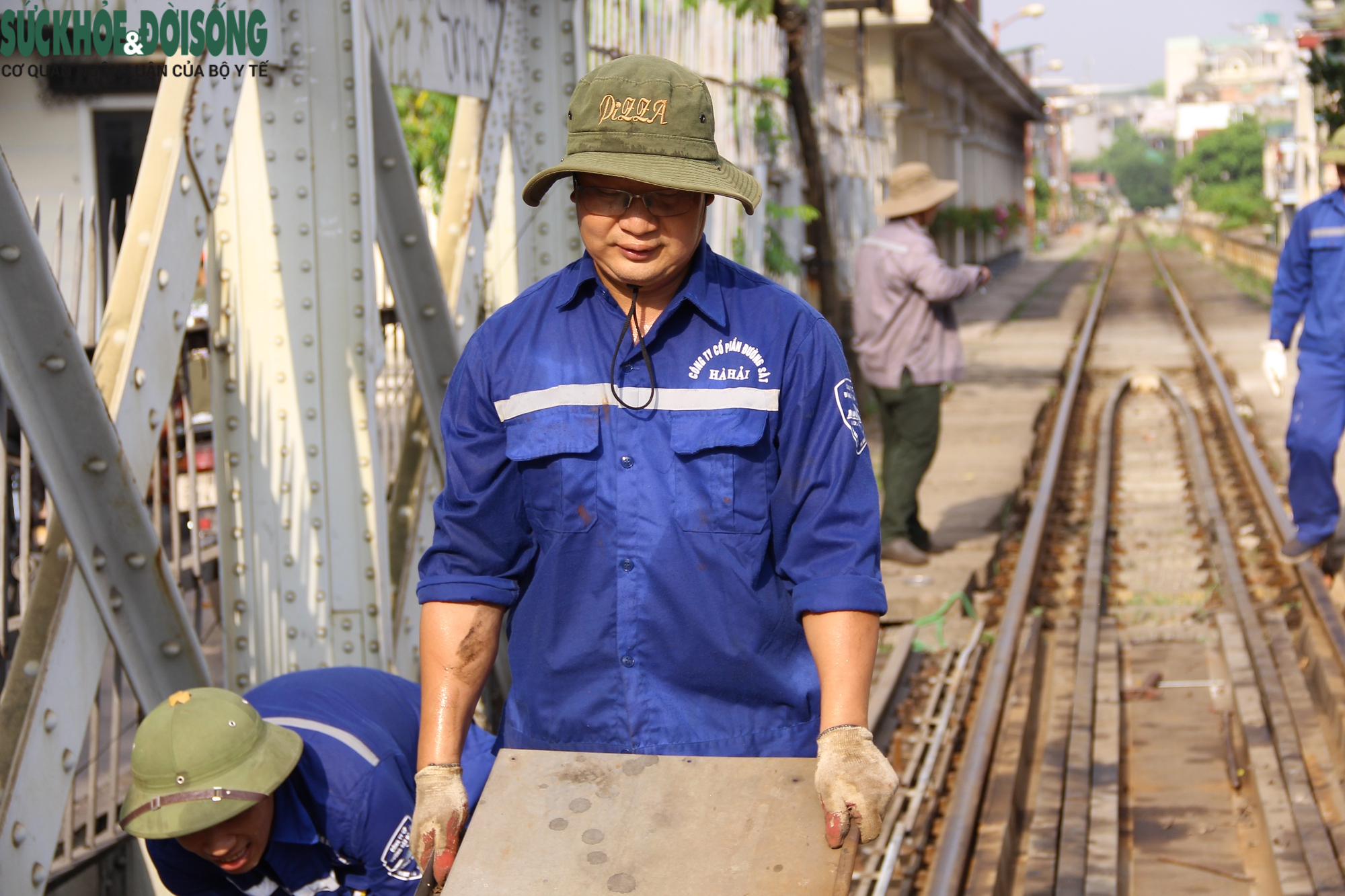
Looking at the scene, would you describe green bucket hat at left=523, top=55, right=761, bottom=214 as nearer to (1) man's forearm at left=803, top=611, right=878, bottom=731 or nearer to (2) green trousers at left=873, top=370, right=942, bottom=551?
(1) man's forearm at left=803, top=611, right=878, bottom=731

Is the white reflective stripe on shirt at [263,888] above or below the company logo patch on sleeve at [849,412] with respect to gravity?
below

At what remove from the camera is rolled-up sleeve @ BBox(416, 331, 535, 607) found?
2568 mm

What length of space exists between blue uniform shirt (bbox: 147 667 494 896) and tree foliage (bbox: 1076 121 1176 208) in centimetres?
16782

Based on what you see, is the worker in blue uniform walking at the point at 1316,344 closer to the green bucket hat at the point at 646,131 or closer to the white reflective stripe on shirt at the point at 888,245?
the white reflective stripe on shirt at the point at 888,245

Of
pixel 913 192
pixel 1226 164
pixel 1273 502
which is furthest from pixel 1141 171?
pixel 913 192

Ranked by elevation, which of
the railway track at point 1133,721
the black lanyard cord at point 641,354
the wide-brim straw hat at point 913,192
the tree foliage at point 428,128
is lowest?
the railway track at point 1133,721

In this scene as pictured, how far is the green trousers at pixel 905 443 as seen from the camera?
7891mm

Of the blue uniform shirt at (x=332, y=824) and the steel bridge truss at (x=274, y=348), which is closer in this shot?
the steel bridge truss at (x=274, y=348)

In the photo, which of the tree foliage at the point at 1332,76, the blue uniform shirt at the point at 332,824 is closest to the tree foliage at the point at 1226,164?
the tree foliage at the point at 1332,76

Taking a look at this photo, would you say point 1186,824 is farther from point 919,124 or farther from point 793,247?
point 919,124

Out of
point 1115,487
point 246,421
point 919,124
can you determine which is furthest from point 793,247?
point 919,124

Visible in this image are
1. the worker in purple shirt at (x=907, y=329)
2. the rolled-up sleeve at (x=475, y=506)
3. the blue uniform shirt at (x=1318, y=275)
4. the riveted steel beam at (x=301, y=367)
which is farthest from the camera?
the worker in purple shirt at (x=907, y=329)

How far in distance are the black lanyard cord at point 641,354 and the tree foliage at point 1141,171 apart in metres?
168

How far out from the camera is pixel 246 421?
4398 mm
